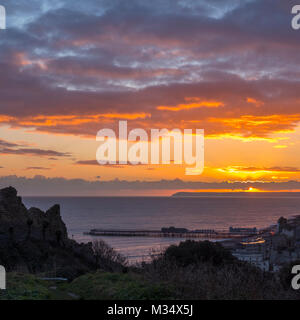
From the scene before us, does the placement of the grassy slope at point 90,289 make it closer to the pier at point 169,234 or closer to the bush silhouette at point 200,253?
the bush silhouette at point 200,253

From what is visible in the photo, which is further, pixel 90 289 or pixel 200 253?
pixel 200 253

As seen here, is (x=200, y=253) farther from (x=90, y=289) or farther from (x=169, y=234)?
(x=169, y=234)

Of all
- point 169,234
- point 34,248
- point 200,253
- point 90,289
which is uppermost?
point 90,289

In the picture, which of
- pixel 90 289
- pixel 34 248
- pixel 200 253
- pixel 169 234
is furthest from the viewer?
pixel 169 234

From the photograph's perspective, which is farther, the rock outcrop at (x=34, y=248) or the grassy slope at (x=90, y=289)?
the rock outcrop at (x=34, y=248)

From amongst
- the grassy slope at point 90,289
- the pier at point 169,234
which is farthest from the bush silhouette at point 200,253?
the pier at point 169,234

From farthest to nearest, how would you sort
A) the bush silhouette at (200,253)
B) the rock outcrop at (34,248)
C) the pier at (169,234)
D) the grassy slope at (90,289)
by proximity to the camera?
the pier at (169,234), the rock outcrop at (34,248), the bush silhouette at (200,253), the grassy slope at (90,289)

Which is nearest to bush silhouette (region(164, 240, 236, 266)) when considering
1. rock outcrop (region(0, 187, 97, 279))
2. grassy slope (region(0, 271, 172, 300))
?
rock outcrop (region(0, 187, 97, 279))

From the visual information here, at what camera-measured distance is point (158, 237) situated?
132 meters

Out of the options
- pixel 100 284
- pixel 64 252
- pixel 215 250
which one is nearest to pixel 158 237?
pixel 64 252

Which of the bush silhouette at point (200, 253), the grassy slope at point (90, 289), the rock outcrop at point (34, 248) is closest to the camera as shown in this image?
the grassy slope at point (90, 289)

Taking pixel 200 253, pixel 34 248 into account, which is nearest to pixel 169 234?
pixel 34 248
